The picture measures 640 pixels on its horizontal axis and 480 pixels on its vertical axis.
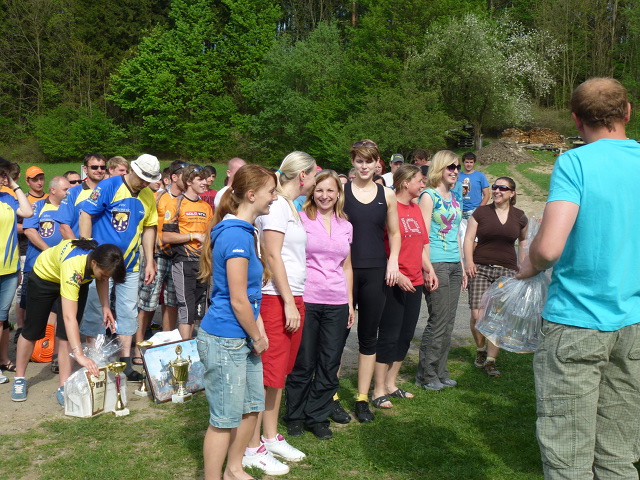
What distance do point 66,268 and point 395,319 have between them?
268 cm

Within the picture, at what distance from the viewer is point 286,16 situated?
5522 centimetres

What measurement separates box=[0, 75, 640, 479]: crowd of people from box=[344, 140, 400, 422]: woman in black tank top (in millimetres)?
12

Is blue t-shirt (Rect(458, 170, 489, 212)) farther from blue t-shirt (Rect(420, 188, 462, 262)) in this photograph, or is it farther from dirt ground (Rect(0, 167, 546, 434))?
blue t-shirt (Rect(420, 188, 462, 262))

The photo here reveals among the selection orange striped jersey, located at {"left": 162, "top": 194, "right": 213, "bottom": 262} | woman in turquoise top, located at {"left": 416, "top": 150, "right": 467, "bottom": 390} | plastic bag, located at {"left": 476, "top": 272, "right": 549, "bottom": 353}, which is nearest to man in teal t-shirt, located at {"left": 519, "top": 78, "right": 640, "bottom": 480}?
plastic bag, located at {"left": 476, "top": 272, "right": 549, "bottom": 353}

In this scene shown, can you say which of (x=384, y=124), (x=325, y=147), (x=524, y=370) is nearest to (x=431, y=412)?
(x=524, y=370)

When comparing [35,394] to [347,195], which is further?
[35,394]

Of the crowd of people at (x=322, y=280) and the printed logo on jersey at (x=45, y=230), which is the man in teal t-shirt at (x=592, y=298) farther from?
the printed logo on jersey at (x=45, y=230)

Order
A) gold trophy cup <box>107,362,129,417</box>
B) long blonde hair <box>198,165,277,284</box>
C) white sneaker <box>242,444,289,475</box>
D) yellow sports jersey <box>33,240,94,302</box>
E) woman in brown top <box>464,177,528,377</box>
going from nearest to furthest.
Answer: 1. long blonde hair <box>198,165,277,284</box>
2. white sneaker <box>242,444,289,475</box>
3. yellow sports jersey <box>33,240,94,302</box>
4. gold trophy cup <box>107,362,129,417</box>
5. woman in brown top <box>464,177,528,377</box>

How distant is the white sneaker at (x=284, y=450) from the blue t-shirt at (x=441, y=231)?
2.28m

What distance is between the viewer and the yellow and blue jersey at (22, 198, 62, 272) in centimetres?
673

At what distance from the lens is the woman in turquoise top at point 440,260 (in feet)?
18.4

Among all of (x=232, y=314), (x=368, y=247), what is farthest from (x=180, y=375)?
(x=232, y=314)

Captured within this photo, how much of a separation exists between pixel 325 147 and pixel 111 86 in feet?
57.7

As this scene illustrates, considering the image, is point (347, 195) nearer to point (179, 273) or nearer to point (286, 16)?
point (179, 273)
